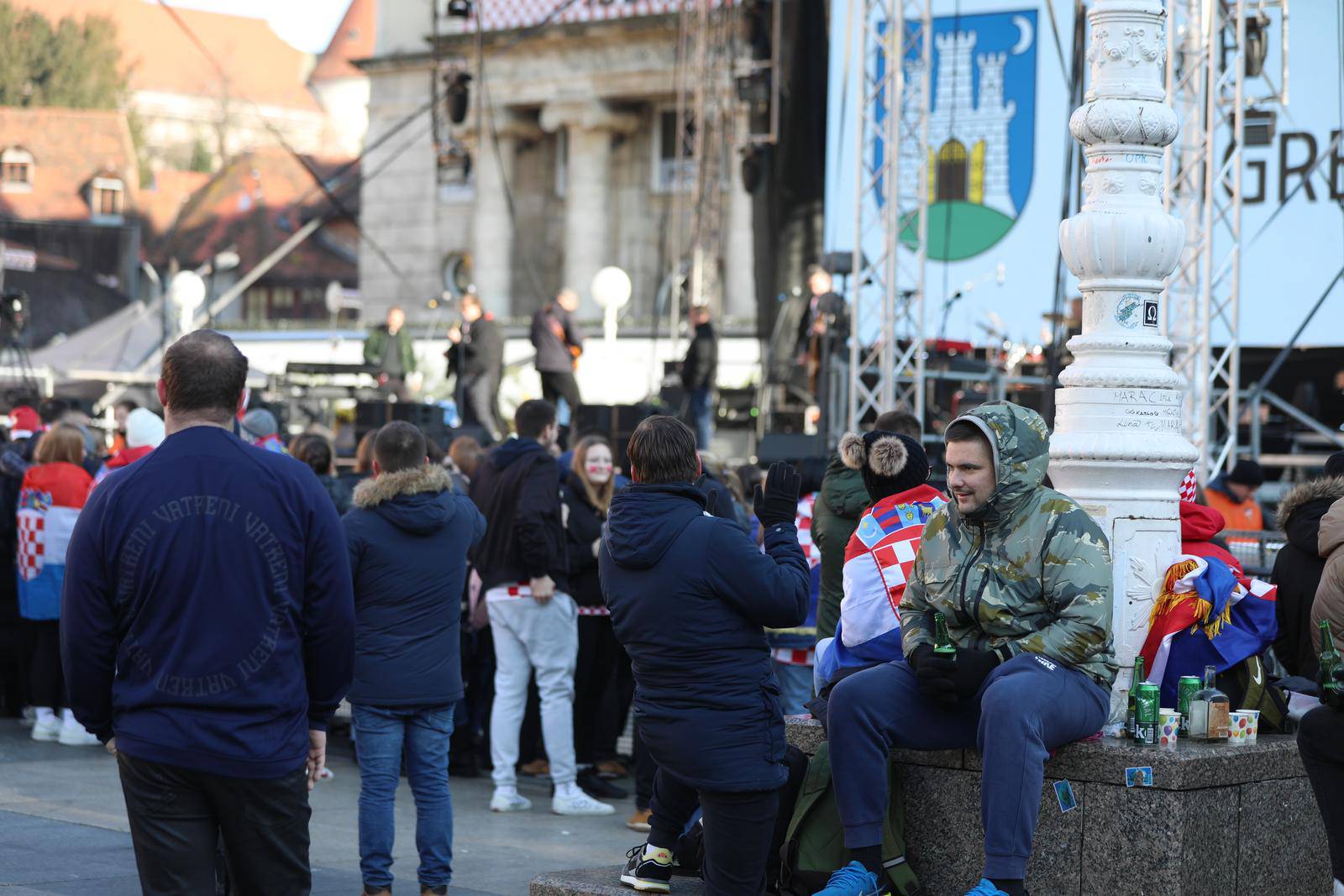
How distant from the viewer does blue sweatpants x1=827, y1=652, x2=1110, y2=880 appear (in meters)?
5.09

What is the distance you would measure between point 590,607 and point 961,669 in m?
4.64

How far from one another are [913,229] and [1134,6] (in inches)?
506

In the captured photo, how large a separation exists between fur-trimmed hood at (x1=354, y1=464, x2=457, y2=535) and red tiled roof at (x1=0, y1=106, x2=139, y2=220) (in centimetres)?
3830

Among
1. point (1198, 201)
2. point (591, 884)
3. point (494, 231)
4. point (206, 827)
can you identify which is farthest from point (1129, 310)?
point (494, 231)

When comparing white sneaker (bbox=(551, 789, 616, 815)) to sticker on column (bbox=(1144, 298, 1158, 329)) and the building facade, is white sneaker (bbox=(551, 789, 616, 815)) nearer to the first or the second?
sticker on column (bbox=(1144, 298, 1158, 329))

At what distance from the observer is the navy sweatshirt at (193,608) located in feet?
13.8

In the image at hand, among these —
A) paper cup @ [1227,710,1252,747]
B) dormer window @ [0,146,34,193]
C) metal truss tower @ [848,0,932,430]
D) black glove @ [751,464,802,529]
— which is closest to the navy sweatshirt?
black glove @ [751,464,802,529]

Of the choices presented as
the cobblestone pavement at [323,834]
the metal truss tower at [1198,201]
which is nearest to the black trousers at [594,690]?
the cobblestone pavement at [323,834]

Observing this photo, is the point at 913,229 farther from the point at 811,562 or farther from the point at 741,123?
the point at 741,123

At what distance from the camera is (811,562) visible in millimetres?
9078

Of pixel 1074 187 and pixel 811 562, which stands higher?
pixel 1074 187

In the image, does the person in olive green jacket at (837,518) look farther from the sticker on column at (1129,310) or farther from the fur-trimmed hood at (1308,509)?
the sticker on column at (1129,310)

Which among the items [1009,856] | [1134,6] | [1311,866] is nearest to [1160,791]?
[1009,856]

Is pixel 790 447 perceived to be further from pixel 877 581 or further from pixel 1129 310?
pixel 877 581
